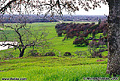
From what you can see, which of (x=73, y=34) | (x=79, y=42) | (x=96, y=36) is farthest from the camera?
(x=73, y=34)

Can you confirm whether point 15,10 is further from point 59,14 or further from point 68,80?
point 68,80

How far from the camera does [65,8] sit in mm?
9102

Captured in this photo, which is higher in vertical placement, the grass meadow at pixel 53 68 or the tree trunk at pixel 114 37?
the tree trunk at pixel 114 37

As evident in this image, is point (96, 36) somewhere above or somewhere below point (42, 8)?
below

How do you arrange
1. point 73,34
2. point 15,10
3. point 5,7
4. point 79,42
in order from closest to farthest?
Answer: point 5,7 < point 15,10 < point 79,42 < point 73,34

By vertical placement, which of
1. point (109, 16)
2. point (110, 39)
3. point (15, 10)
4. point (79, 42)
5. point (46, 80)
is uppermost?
point (15, 10)

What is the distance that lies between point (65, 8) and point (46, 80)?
183 inches

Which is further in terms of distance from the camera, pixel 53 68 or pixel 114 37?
pixel 53 68

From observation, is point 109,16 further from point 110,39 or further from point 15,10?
point 15,10

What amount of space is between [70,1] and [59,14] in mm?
1072

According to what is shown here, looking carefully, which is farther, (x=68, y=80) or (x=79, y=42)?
(x=79, y=42)

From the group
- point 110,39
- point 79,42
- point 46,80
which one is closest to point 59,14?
point 110,39

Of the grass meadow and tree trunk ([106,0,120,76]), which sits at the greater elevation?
tree trunk ([106,0,120,76])

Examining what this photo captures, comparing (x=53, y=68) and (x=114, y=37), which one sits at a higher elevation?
(x=114, y=37)
